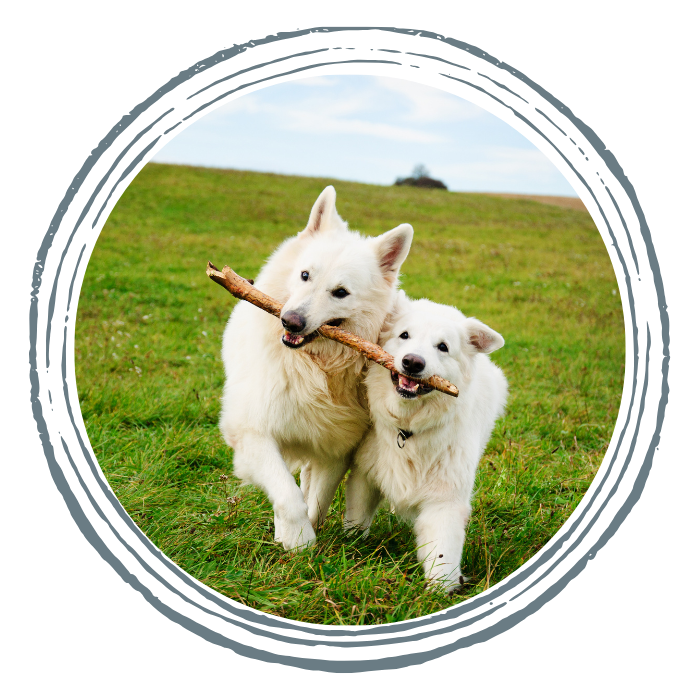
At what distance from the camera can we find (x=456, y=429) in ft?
13.0

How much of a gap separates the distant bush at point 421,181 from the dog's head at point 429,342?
11178mm

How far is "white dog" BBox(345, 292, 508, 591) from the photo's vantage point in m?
3.68

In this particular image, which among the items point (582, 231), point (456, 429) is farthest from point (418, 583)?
point (582, 231)

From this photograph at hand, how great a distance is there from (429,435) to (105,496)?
1.83 meters

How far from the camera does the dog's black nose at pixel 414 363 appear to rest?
3.43 meters

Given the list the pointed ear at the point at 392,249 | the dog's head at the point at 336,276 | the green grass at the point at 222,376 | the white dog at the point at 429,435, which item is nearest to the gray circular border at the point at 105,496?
the green grass at the point at 222,376

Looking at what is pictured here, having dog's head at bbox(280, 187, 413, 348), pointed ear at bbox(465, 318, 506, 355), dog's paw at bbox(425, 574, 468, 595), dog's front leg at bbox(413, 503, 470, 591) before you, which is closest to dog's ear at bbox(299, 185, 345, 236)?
dog's head at bbox(280, 187, 413, 348)

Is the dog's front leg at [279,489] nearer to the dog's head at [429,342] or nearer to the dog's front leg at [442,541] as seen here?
the dog's front leg at [442,541]

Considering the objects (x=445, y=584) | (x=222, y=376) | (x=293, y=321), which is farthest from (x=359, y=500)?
(x=222, y=376)

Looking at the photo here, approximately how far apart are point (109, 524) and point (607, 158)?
3061mm

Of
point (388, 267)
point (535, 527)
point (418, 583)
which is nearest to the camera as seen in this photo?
point (418, 583)

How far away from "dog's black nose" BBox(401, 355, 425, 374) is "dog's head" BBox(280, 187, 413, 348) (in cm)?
48

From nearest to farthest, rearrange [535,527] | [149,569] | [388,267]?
[149,569], [388,267], [535,527]
